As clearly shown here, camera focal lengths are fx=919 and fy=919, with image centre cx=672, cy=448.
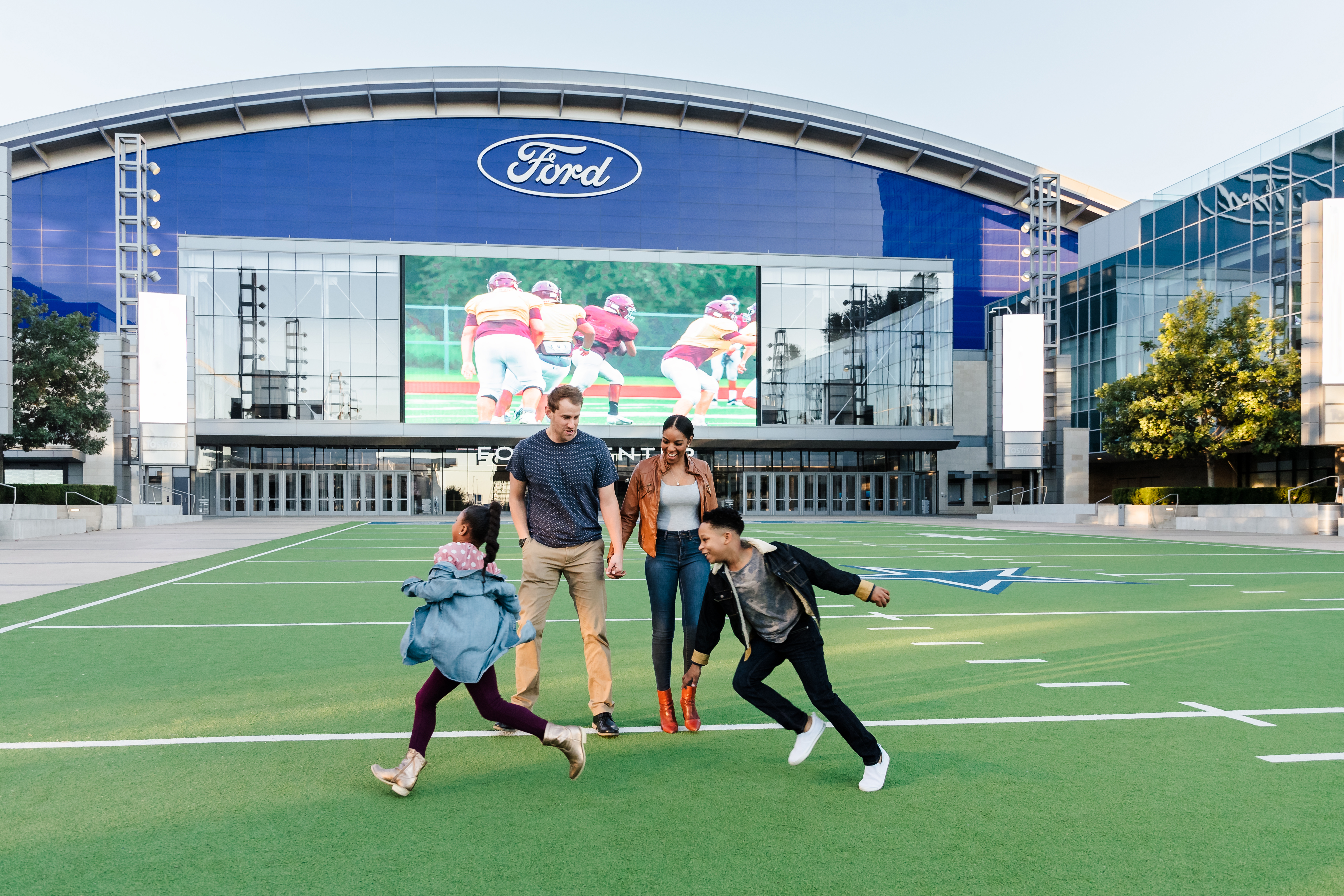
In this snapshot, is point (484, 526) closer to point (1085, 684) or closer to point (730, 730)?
point (730, 730)

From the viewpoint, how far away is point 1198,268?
141 ft

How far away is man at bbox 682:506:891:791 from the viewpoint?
13.9ft

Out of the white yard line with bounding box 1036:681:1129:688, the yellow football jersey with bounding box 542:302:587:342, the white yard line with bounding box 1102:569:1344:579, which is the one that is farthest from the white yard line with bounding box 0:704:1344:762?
the yellow football jersey with bounding box 542:302:587:342

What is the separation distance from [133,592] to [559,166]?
165 feet

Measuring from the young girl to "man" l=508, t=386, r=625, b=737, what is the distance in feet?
2.60

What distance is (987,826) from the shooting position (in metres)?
3.82

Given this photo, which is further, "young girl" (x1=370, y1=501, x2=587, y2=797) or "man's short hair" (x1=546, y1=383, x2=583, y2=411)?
"man's short hair" (x1=546, y1=383, x2=583, y2=411)

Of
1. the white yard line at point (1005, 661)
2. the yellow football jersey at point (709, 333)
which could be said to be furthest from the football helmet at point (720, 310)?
the white yard line at point (1005, 661)

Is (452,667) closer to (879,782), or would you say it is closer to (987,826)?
(879,782)

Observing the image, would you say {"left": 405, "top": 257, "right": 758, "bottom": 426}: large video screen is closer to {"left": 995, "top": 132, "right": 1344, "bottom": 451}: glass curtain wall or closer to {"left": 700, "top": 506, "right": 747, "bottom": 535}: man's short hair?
{"left": 995, "top": 132, "right": 1344, "bottom": 451}: glass curtain wall

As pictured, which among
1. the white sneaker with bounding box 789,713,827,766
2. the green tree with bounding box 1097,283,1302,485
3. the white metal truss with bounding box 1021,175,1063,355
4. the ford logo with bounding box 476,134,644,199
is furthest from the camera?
the ford logo with bounding box 476,134,644,199

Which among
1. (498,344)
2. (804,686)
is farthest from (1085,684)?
(498,344)

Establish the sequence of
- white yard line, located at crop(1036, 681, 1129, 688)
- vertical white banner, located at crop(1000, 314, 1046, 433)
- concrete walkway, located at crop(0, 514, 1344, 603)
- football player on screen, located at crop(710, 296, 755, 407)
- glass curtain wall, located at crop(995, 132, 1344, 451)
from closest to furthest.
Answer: white yard line, located at crop(1036, 681, 1129, 688) → concrete walkway, located at crop(0, 514, 1344, 603) → glass curtain wall, located at crop(995, 132, 1344, 451) → vertical white banner, located at crop(1000, 314, 1046, 433) → football player on screen, located at crop(710, 296, 755, 407)

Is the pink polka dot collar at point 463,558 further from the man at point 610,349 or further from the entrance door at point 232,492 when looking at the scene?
the entrance door at point 232,492
